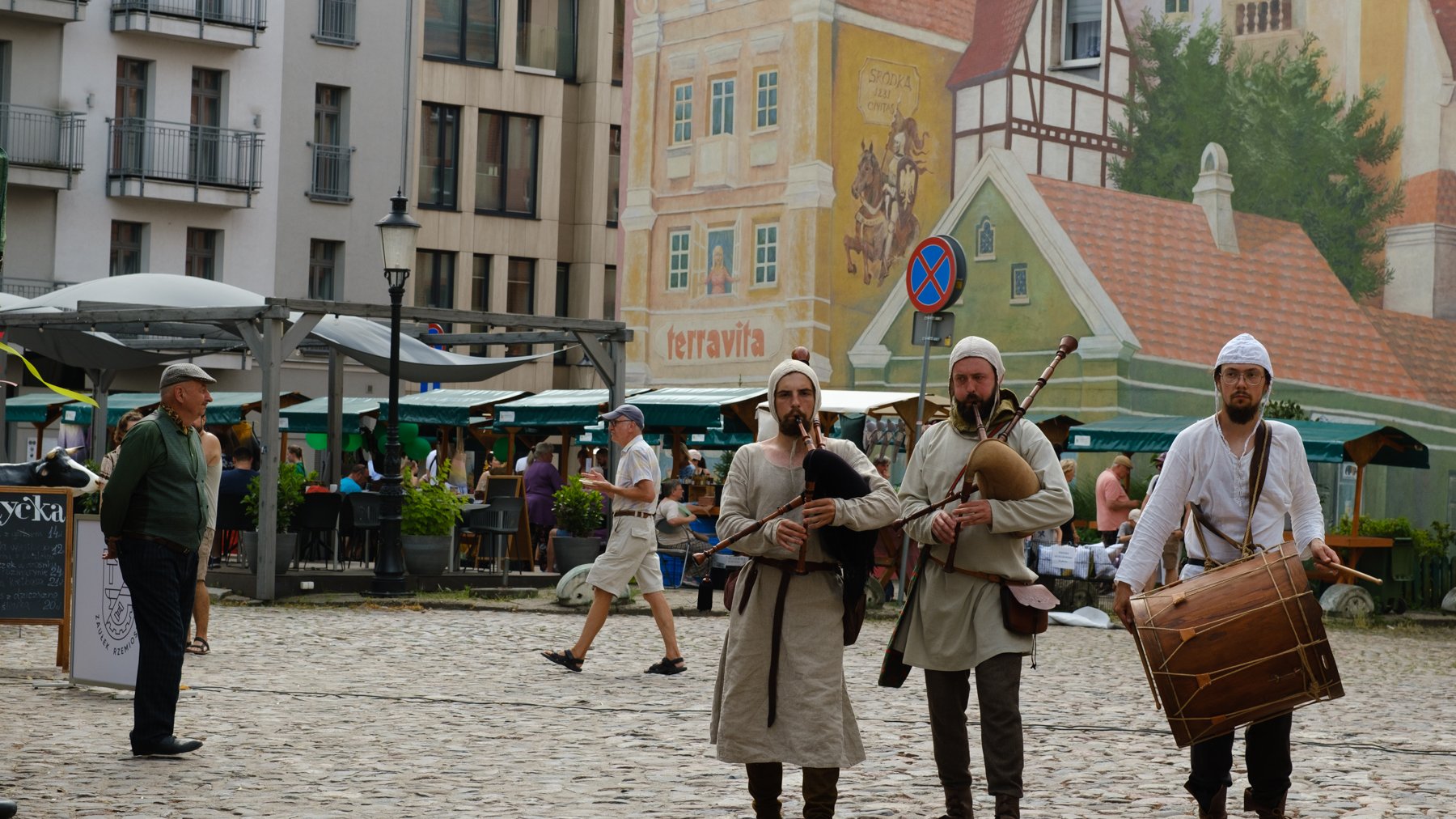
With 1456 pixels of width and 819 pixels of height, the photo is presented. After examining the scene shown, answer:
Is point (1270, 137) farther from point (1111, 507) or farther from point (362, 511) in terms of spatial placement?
point (362, 511)

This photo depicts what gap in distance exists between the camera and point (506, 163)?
5116 cm

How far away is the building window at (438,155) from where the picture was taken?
164ft

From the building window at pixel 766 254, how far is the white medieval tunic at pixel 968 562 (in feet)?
99.9

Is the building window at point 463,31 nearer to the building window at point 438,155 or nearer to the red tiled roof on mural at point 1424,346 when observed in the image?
the building window at point 438,155

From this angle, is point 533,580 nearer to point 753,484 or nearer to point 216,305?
point 216,305

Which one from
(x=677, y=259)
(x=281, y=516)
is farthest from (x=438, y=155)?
(x=281, y=516)

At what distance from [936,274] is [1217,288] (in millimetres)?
18282

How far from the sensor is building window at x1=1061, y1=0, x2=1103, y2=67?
36.1m

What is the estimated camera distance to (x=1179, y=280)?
34.4 metres

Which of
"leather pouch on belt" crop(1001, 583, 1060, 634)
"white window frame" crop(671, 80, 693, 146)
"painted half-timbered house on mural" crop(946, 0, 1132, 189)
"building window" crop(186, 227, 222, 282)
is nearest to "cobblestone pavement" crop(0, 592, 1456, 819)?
"leather pouch on belt" crop(1001, 583, 1060, 634)

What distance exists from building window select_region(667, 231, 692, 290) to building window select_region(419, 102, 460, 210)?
36.2ft

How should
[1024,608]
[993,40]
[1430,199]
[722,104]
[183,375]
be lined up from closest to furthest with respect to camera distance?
[1024,608]
[183,375]
[1430,199]
[993,40]
[722,104]

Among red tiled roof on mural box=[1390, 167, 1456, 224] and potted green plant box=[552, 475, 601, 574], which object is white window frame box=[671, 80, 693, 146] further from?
potted green plant box=[552, 475, 601, 574]

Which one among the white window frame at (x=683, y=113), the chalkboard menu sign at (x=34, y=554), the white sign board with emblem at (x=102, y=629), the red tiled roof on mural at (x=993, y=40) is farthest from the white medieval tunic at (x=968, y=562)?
the white window frame at (x=683, y=113)
